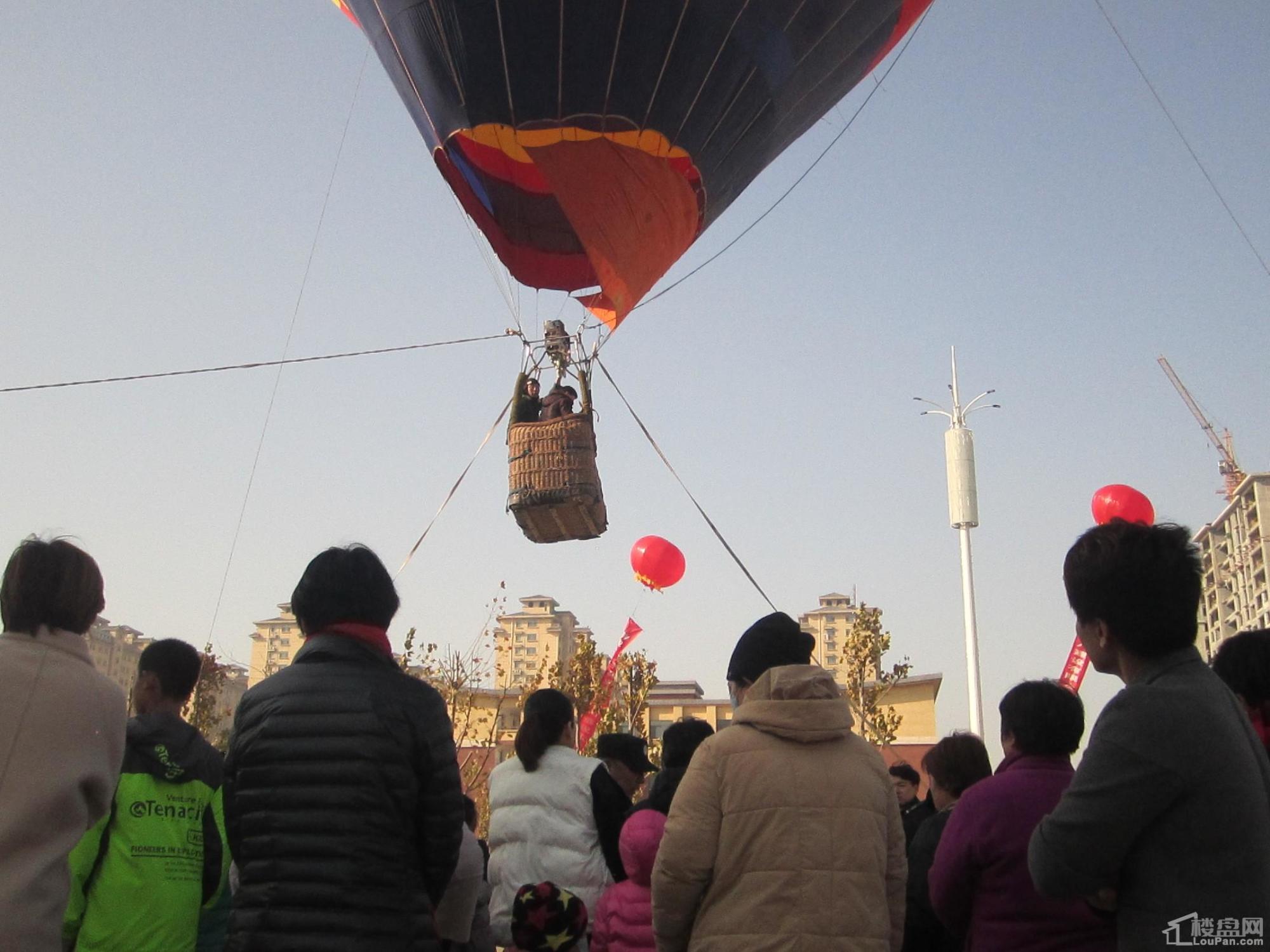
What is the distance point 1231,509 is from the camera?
72688 mm

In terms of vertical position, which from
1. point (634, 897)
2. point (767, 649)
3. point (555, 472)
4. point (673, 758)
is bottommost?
point (634, 897)

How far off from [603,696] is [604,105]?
1421cm

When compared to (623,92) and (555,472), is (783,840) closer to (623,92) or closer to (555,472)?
(555,472)

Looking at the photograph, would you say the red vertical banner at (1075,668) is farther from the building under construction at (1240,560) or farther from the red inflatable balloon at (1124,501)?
the building under construction at (1240,560)

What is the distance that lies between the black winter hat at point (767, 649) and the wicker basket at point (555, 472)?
14.1 feet

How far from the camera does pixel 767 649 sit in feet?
8.62

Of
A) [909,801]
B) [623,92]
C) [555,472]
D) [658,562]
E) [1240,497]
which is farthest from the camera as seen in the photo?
[1240,497]

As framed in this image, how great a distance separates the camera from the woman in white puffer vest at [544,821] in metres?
3.24

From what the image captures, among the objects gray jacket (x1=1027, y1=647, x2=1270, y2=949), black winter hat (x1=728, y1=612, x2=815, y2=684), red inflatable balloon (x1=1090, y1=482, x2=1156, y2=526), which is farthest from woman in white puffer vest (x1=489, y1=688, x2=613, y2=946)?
red inflatable balloon (x1=1090, y1=482, x2=1156, y2=526)

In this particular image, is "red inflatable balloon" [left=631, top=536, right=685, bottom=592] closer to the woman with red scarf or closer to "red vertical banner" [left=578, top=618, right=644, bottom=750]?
"red vertical banner" [left=578, top=618, right=644, bottom=750]

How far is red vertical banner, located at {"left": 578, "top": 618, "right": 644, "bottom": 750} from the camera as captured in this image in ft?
62.2

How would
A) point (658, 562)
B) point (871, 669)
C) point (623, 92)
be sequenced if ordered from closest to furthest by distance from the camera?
point (623, 92), point (658, 562), point (871, 669)

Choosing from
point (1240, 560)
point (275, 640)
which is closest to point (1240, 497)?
point (1240, 560)

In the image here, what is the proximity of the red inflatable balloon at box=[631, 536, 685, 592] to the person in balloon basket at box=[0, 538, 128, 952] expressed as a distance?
1345cm
